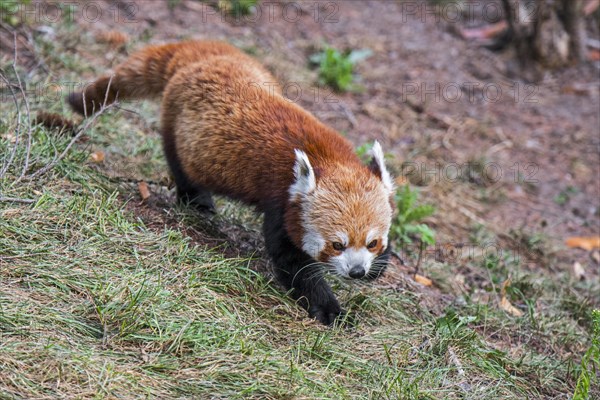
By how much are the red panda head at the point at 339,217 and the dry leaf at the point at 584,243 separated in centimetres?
315

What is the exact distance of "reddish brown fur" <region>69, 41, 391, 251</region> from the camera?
14.5 feet

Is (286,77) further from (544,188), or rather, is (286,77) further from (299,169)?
(299,169)

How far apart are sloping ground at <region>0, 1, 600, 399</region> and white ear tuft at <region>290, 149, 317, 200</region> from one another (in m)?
0.59

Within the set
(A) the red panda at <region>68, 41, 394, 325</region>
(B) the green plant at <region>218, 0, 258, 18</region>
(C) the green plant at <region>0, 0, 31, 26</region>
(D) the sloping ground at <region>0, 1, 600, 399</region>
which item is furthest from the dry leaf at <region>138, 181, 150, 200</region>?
Result: (B) the green plant at <region>218, 0, 258, 18</region>

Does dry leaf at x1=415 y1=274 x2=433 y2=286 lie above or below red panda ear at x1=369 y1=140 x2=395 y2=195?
below

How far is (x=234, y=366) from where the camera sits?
11.2 ft

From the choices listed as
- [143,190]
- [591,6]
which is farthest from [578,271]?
[591,6]

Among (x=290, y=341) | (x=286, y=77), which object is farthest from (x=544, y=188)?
(x=290, y=341)

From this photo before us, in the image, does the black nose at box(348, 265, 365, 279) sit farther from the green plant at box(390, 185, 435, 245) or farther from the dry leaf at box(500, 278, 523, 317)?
the green plant at box(390, 185, 435, 245)

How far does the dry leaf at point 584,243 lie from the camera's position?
6.67 m

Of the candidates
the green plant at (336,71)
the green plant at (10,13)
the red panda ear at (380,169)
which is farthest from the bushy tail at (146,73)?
the green plant at (336,71)

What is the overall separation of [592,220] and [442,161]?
1.64 meters

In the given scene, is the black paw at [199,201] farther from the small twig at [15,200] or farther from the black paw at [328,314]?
the black paw at [328,314]

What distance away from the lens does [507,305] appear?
17.1ft
